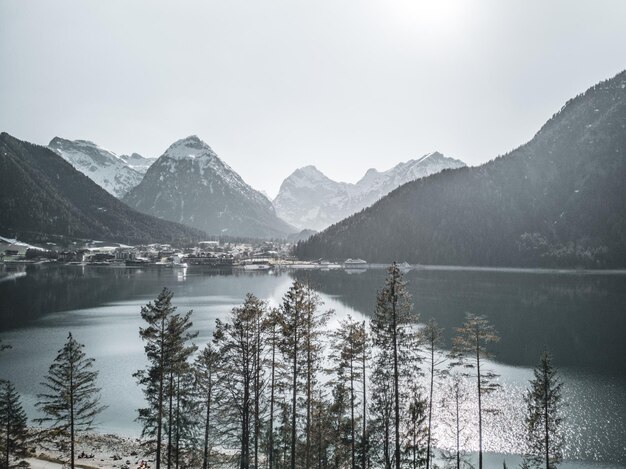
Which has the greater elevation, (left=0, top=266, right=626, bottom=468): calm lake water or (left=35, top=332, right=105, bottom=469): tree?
(left=35, top=332, right=105, bottom=469): tree

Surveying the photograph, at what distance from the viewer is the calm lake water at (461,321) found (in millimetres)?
45875

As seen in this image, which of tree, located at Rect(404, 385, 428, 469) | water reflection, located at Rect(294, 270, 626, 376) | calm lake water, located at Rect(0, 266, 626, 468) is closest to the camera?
tree, located at Rect(404, 385, 428, 469)

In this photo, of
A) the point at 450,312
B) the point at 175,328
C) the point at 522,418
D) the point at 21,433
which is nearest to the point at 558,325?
the point at 450,312

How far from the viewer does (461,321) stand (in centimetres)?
9681

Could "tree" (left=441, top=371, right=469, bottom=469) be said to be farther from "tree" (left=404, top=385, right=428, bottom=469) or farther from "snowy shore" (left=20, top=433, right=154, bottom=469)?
"snowy shore" (left=20, top=433, right=154, bottom=469)

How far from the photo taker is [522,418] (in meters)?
47.2

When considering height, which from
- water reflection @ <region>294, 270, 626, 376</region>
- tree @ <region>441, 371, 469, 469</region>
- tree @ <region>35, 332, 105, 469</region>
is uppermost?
tree @ <region>35, 332, 105, 469</region>

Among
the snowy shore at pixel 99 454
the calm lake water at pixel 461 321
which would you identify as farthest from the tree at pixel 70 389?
the calm lake water at pixel 461 321

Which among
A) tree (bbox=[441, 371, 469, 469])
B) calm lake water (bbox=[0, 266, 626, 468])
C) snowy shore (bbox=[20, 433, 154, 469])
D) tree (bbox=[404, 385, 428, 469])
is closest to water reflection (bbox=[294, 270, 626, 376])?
calm lake water (bbox=[0, 266, 626, 468])

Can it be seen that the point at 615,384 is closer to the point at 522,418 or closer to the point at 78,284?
the point at 522,418

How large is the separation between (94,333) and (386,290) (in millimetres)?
80642

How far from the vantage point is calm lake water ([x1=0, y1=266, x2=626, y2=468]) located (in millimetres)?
45875

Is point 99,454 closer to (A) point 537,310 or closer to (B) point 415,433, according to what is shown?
(B) point 415,433

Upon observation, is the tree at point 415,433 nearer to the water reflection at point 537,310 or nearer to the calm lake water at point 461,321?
the calm lake water at point 461,321
